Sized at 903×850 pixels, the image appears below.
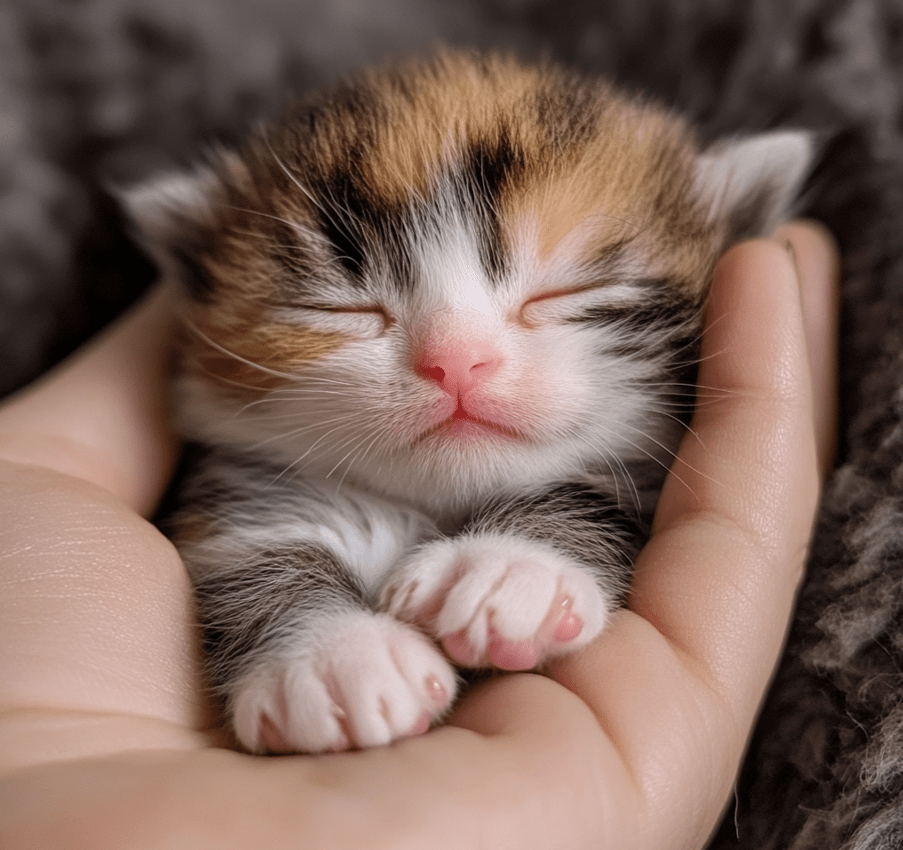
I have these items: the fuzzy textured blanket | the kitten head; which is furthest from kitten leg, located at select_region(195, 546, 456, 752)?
the fuzzy textured blanket

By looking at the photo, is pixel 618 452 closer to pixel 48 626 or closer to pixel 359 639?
pixel 359 639

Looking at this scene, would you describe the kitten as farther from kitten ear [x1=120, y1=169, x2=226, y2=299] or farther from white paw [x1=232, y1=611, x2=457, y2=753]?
kitten ear [x1=120, y1=169, x2=226, y2=299]

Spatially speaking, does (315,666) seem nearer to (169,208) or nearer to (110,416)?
(110,416)

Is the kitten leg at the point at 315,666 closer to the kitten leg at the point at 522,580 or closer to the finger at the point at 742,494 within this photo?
the kitten leg at the point at 522,580

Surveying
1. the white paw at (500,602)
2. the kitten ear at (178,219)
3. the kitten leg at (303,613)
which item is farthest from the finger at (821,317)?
the kitten ear at (178,219)

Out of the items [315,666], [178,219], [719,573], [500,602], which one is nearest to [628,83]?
[178,219]

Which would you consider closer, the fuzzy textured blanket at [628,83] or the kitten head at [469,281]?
the kitten head at [469,281]
